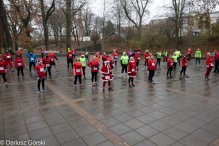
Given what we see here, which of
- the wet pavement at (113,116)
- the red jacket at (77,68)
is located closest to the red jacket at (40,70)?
the wet pavement at (113,116)

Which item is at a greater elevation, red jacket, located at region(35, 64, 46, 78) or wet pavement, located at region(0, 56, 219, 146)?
red jacket, located at region(35, 64, 46, 78)

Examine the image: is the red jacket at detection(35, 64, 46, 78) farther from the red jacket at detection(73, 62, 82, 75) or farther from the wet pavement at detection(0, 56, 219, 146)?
the red jacket at detection(73, 62, 82, 75)

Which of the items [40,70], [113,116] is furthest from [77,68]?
[113,116]

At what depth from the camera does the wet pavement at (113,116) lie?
4.20 metres

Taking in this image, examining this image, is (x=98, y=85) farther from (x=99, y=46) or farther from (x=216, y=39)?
(x=99, y=46)

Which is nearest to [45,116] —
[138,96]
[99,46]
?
[138,96]

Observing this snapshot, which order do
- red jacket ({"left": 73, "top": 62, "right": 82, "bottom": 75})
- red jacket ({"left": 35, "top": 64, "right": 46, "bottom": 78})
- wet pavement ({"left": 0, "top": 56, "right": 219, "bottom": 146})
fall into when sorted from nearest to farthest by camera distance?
wet pavement ({"left": 0, "top": 56, "right": 219, "bottom": 146})
red jacket ({"left": 35, "top": 64, "right": 46, "bottom": 78})
red jacket ({"left": 73, "top": 62, "right": 82, "bottom": 75})

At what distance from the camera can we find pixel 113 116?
5488mm

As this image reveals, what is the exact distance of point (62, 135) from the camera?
4344mm

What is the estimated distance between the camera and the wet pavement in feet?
13.8

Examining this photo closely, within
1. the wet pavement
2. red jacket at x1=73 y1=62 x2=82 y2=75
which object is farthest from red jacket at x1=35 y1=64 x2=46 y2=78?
red jacket at x1=73 y1=62 x2=82 y2=75

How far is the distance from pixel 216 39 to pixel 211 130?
1117 inches

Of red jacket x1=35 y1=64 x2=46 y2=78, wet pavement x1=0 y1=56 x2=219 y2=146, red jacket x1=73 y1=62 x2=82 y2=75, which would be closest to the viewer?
wet pavement x1=0 y1=56 x2=219 y2=146

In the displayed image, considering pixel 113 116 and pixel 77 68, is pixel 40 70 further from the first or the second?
pixel 113 116
